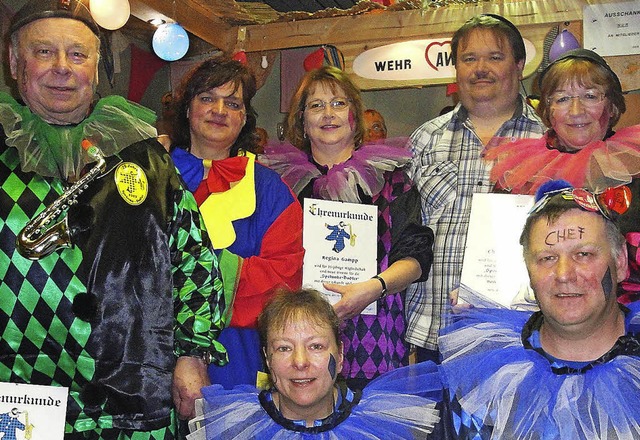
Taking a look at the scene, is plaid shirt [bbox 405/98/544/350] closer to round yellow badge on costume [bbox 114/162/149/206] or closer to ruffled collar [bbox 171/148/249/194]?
ruffled collar [bbox 171/148/249/194]

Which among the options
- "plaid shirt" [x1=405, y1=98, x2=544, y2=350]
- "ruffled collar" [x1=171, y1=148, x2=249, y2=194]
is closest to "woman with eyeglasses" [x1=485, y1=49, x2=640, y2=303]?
"plaid shirt" [x1=405, y1=98, x2=544, y2=350]

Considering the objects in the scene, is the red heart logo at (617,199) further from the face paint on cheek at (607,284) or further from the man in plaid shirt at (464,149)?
the man in plaid shirt at (464,149)

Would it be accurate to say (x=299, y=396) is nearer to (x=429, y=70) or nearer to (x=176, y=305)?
(x=176, y=305)

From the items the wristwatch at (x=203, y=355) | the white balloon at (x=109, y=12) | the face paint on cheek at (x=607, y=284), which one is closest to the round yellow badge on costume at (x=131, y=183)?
the wristwatch at (x=203, y=355)

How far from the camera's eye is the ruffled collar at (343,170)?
10.8ft

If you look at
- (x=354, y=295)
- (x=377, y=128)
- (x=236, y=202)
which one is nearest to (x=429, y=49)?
(x=377, y=128)

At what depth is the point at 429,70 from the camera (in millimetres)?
6129

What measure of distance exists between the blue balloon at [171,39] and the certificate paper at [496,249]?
3.75m

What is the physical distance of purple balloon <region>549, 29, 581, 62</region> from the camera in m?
5.10

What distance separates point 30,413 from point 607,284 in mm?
1689

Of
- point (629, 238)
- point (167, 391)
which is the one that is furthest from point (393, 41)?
point (167, 391)

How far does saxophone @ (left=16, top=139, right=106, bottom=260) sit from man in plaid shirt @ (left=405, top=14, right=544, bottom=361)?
1.46m

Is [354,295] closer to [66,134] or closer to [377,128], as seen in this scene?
[66,134]

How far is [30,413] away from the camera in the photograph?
7.64ft
